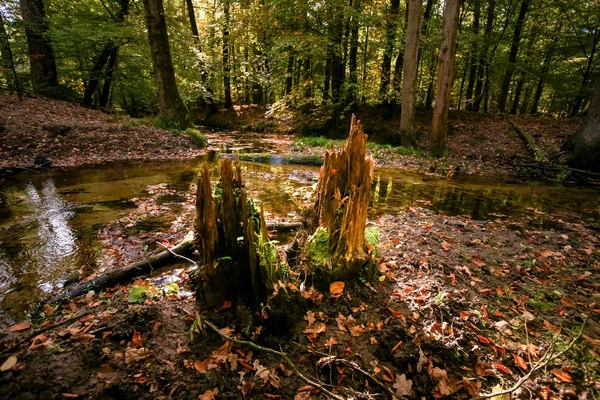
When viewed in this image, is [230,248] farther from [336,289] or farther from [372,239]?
[372,239]

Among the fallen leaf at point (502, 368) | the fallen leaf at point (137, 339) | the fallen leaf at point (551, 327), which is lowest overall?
the fallen leaf at point (502, 368)

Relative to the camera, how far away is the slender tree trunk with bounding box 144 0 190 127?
11031 mm

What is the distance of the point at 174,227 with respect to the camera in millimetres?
4703

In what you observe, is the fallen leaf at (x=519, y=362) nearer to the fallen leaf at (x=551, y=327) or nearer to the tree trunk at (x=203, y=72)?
the fallen leaf at (x=551, y=327)

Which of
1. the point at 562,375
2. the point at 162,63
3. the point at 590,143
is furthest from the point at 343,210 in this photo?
the point at 162,63

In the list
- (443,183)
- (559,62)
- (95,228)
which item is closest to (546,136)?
(559,62)

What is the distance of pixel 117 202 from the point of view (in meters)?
5.73

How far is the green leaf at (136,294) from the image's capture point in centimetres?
260

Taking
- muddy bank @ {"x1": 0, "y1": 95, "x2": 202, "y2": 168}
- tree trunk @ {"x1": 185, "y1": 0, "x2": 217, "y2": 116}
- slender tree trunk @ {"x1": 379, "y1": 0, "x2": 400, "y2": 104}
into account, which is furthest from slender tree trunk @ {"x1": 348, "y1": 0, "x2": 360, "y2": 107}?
muddy bank @ {"x1": 0, "y1": 95, "x2": 202, "y2": 168}

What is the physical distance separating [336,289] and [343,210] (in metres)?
0.78

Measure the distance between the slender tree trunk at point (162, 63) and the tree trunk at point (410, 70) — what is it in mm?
9377

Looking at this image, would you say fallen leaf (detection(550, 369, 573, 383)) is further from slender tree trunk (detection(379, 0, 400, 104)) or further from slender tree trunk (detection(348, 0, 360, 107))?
slender tree trunk (detection(379, 0, 400, 104))

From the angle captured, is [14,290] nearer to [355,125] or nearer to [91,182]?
[355,125]

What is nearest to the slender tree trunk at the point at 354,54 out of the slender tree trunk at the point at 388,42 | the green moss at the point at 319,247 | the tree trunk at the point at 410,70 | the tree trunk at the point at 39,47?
the slender tree trunk at the point at 388,42
